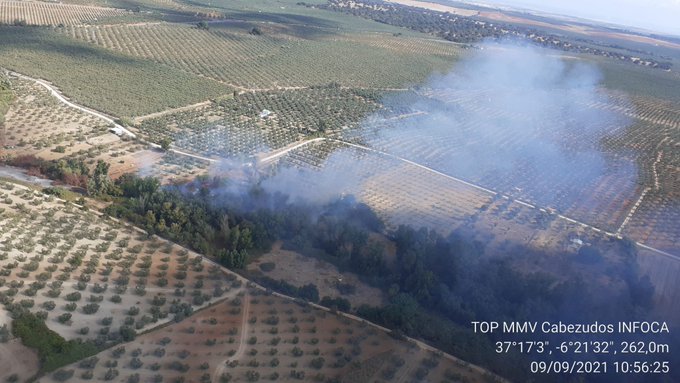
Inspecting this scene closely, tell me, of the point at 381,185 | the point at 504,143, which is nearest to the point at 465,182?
the point at 381,185

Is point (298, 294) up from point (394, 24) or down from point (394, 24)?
down

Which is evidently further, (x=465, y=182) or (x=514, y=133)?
(x=514, y=133)

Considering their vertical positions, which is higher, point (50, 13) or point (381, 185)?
point (50, 13)

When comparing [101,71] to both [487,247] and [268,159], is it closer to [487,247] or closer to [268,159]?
[268,159]

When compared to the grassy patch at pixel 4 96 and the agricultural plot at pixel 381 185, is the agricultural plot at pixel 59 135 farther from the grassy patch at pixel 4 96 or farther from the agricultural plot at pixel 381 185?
the agricultural plot at pixel 381 185

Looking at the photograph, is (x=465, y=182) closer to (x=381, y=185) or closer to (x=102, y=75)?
(x=381, y=185)

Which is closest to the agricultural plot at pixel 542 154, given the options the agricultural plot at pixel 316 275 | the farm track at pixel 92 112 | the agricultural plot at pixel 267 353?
the farm track at pixel 92 112

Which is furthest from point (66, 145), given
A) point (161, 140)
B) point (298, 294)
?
point (298, 294)
